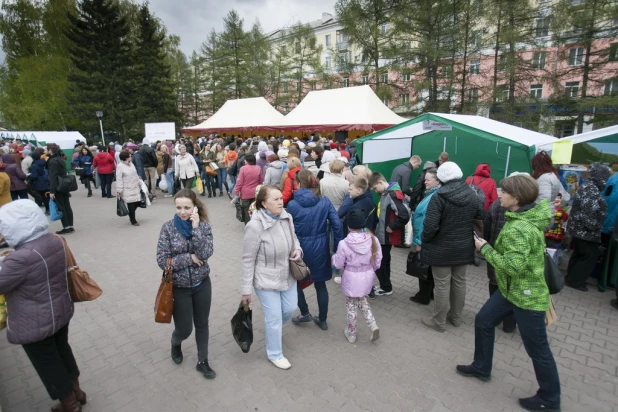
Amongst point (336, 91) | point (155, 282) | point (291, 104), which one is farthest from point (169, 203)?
point (291, 104)

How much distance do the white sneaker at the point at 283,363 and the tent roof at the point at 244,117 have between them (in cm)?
1733

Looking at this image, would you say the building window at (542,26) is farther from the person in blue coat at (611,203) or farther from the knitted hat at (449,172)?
the knitted hat at (449,172)

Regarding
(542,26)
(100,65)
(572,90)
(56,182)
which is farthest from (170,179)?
(100,65)

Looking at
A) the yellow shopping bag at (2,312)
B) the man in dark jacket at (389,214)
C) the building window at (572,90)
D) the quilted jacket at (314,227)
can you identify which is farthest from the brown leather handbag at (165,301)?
the building window at (572,90)

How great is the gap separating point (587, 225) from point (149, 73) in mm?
33054

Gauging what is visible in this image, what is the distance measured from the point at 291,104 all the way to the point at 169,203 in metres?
24.5

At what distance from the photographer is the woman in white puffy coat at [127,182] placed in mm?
7379

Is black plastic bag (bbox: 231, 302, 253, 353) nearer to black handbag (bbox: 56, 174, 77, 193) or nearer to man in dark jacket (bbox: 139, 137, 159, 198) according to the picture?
black handbag (bbox: 56, 174, 77, 193)

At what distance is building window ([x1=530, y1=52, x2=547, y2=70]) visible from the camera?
58.0 feet

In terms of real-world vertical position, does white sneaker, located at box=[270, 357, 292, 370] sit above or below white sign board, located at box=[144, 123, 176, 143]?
below

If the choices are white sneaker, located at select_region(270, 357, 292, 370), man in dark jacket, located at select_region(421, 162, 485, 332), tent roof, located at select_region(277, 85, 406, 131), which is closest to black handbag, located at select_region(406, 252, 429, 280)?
man in dark jacket, located at select_region(421, 162, 485, 332)

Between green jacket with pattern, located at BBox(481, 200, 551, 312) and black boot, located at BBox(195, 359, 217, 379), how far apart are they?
98.8 inches

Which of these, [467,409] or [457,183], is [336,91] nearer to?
[457,183]

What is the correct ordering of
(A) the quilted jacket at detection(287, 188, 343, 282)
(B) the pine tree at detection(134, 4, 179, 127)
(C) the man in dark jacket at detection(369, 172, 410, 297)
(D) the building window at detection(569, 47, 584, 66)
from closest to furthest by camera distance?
(A) the quilted jacket at detection(287, 188, 343, 282) → (C) the man in dark jacket at detection(369, 172, 410, 297) → (D) the building window at detection(569, 47, 584, 66) → (B) the pine tree at detection(134, 4, 179, 127)
